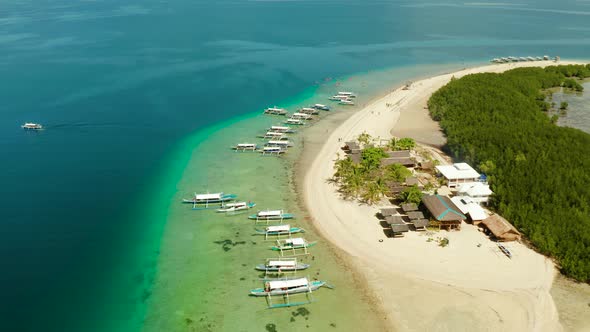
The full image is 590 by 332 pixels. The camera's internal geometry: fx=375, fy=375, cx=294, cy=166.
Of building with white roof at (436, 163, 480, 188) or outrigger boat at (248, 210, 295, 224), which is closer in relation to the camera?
outrigger boat at (248, 210, 295, 224)

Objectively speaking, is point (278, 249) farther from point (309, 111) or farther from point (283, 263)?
point (309, 111)

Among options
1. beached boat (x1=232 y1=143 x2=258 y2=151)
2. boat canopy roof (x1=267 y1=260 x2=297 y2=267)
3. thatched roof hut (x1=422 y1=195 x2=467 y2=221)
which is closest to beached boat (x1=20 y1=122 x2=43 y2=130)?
beached boat (x1=232 y1=143 x2=258 y2=151)

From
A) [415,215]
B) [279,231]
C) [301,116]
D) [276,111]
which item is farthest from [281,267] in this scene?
[276,111]

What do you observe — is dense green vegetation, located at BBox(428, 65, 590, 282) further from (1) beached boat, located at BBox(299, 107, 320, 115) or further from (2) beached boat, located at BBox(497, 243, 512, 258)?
(1) beached boat, located at BBox(299, 107, 320, 115)

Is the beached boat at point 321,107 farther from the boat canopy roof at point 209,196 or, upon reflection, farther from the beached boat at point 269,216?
the beached boat at point 269,216

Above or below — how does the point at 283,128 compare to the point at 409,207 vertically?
→ above

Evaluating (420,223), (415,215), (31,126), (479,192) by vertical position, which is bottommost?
(420,223)
